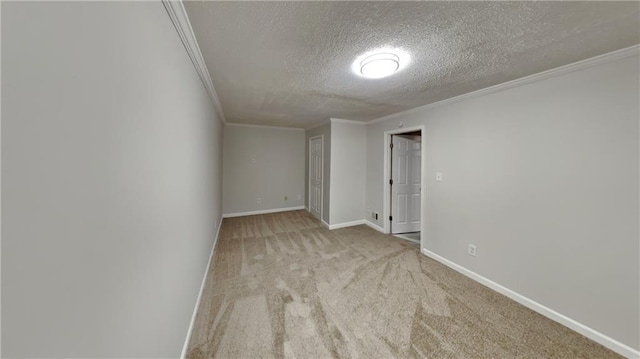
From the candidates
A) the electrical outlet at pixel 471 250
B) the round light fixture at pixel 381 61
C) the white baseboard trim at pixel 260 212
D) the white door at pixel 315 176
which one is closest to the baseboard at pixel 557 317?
the electrical outlet at pixel 471 250

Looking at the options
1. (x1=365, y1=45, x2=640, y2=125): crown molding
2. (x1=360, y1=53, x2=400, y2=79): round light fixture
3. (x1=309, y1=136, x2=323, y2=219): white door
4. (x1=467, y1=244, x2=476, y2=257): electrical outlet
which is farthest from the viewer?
(x1=309, y1=136, x2=323, y2=219): white door

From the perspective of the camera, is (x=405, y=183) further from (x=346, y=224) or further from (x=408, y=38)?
(x=408, y=38)

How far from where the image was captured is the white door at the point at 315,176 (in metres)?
4.70

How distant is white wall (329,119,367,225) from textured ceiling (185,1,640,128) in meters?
1.91

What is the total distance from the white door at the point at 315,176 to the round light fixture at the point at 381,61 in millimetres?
2849

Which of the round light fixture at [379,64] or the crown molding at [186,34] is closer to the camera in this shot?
the crown molding at [186,34]

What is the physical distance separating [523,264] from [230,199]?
4996mm

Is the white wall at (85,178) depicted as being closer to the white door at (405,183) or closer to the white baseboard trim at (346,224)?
the white baseboard trim at (346,224)

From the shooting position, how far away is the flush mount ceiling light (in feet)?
5.23

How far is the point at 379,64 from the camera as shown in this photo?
1.64 metres

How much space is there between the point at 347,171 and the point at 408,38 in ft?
9.88

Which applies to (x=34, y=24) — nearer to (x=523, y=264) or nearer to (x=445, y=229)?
(x=523, y=264)

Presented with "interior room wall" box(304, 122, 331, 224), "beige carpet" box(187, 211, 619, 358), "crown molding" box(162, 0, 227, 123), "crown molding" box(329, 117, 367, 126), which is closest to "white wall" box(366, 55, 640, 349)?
"beige carpet" box(187, 211, 619, 358)

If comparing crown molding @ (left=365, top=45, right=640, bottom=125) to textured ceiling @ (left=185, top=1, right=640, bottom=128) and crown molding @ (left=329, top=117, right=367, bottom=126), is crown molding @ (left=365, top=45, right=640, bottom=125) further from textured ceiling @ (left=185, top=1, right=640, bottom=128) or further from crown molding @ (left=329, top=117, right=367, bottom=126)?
crown molding @ (left=329, top=117, right=367, bottom=126)
